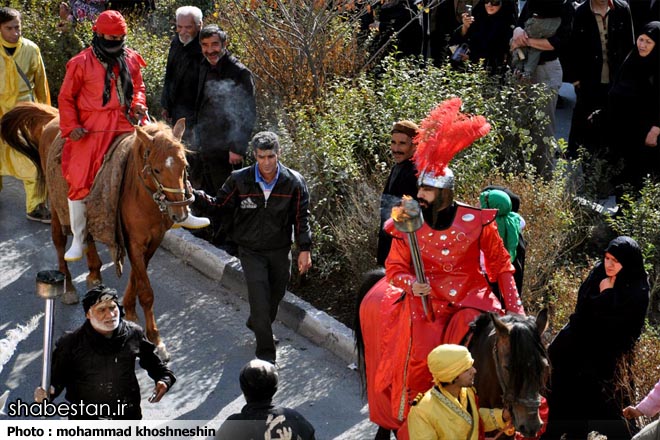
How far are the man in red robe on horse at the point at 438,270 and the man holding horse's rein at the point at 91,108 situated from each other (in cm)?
357

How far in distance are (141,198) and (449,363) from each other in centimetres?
426

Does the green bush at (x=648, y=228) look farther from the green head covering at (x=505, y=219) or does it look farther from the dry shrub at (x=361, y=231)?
the dry shrub at (x=361, y=231)

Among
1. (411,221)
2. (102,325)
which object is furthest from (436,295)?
(102,325)

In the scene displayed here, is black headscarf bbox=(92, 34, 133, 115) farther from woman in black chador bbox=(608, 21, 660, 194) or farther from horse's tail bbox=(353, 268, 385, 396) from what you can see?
woman in black chador bbox=(608, 21, 660, 194)

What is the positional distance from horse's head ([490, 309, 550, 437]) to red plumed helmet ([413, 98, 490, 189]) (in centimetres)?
120

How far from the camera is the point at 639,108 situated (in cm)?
1110

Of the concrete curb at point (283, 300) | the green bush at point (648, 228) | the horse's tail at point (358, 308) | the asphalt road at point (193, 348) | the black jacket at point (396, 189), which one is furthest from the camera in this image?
the concrete curb at point (283, 300)

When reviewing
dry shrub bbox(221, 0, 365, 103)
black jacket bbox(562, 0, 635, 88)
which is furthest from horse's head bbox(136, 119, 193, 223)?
black jacket bbox(562, 0, 635, 88)

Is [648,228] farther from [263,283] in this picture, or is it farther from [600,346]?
[263,283]

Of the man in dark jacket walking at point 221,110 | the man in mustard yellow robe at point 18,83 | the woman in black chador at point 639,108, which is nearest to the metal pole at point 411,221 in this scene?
the man in dark jacket walking at point 221,110

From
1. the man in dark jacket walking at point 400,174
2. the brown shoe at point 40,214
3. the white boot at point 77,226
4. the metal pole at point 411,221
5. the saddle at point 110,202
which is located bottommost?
the brown shoe at point 40,214

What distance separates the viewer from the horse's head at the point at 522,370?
5988 mm

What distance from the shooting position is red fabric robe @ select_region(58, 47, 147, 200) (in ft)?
31.7

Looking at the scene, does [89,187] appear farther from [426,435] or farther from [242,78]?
[426,435]
